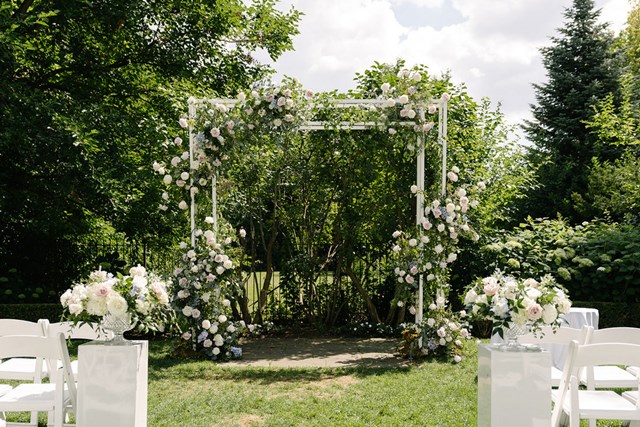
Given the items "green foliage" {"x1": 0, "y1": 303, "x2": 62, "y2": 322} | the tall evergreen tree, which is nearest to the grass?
"green foliage" {"x1": 0, "y1": 303, "x2": 62, "y2": 322}

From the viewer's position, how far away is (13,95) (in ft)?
27.0

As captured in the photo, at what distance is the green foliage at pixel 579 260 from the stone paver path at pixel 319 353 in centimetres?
220

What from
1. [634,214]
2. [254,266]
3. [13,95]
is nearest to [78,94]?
[13,95]

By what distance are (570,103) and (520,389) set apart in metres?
16.5

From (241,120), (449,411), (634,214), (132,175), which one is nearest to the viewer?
(449,411)

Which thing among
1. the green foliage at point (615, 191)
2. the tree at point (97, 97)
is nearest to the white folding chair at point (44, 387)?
the tree at point (97, 97)

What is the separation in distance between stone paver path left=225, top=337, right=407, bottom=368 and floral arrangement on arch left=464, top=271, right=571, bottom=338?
332 cm

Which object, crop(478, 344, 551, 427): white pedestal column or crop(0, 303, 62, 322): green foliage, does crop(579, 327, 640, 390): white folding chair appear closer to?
crop(478, 344, 551, 427): white pedestal column

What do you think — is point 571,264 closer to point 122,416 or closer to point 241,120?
point 241,120

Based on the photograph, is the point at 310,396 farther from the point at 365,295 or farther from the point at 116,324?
the point at 365,295

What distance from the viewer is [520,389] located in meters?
3.32

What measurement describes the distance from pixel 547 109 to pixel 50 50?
14288 millimetres

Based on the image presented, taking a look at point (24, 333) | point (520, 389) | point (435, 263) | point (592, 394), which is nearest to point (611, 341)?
point (592, 394)

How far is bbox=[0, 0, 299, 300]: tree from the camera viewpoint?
330 inches
